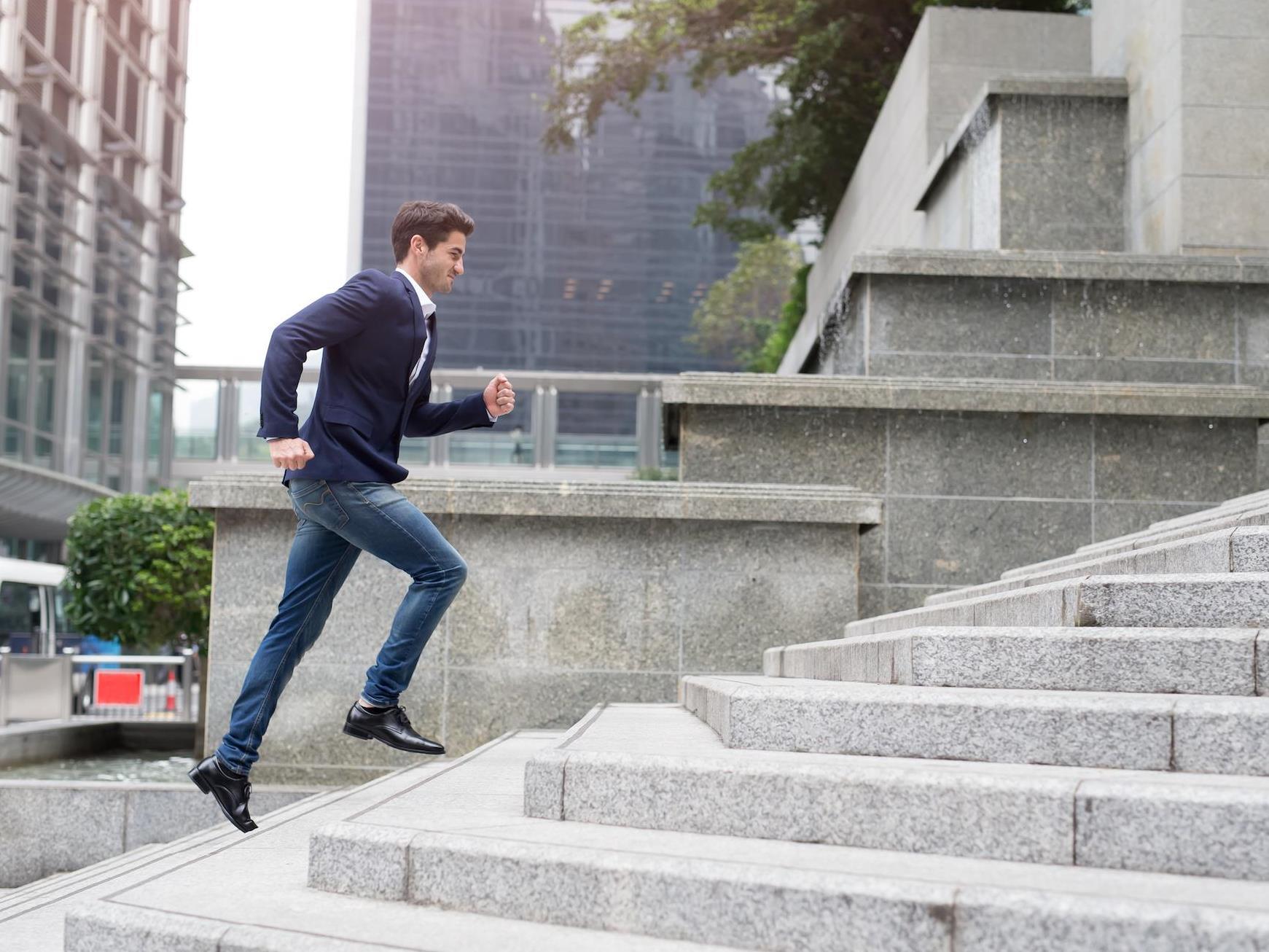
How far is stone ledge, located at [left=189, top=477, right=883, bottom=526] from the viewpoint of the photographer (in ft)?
25.3

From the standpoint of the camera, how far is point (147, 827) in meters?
6.84

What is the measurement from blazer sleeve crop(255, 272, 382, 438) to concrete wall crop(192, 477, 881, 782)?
3185 millimetres

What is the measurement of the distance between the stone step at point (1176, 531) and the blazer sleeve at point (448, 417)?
8.79ft

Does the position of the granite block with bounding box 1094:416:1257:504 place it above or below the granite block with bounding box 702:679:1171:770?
above

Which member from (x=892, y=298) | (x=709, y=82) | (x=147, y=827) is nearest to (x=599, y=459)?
(x=709, y=82)

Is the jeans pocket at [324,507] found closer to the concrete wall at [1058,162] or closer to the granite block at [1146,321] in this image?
the granite block at [1146,321]

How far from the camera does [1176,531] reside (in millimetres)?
5977

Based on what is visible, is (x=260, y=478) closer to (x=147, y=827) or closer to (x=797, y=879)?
(x=147, y=827)

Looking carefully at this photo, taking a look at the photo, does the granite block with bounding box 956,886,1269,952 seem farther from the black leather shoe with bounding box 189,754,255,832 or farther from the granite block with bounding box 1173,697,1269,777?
the black leather shoe with bounding box 189,754,255,832

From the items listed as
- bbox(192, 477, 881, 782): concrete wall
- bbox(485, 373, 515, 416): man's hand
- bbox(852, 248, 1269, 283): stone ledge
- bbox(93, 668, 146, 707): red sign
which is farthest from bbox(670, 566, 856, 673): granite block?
bbox(93, 668, 146, 707): red sign

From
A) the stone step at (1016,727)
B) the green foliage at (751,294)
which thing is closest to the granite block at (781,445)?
the stone step at (1016,727)

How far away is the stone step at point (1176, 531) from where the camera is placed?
16.9ft

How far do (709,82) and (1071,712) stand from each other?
75.5 feet

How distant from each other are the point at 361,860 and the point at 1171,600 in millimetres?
2452
